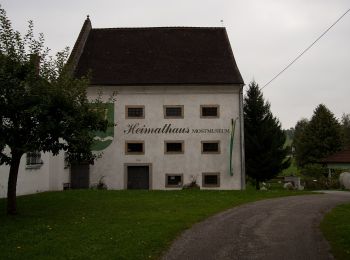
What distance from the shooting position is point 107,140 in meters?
31.6

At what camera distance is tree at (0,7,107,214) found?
1408 cm

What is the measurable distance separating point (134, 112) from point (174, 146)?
366cm

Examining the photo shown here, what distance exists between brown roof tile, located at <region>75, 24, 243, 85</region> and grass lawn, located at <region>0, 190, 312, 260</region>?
12301 mm

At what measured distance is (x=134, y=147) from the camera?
31.7 metres

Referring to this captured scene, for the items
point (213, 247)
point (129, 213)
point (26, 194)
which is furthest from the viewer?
point (26, 194)

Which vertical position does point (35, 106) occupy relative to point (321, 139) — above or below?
below

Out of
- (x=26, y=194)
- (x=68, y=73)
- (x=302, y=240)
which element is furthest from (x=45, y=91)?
(x=26, y=194)

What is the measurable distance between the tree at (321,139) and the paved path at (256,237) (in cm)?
3668

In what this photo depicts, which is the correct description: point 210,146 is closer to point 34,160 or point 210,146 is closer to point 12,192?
point 34,160

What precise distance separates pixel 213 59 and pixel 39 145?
21.1 metres

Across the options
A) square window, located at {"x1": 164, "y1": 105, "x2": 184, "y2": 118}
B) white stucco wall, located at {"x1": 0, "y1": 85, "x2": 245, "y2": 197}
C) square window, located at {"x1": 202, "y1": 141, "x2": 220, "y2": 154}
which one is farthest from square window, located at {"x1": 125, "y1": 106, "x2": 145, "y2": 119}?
square window, located at {"x1": 202, "y1": 141, "x2": 220, "y2": 154}

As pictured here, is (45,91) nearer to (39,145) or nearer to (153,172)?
(39,145)

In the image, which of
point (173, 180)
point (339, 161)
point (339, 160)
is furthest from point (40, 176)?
point (339, 160)

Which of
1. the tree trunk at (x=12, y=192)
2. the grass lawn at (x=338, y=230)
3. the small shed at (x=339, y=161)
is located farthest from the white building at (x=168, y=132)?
the small shed at (x=339, y=161)
